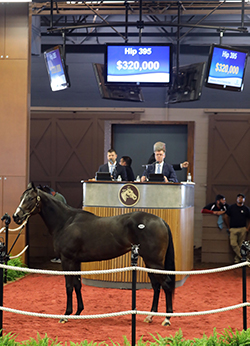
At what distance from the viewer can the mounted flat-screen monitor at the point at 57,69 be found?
7992 mm

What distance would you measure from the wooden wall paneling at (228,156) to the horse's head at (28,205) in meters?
6.82

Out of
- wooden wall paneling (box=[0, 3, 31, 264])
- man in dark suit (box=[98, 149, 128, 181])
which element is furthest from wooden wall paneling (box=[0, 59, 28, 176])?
man in dark suit (box=[98, 149, 128, 181])

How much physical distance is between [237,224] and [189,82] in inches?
117

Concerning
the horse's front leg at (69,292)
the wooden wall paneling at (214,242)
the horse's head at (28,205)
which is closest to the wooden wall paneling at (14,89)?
the horse's head at (28,205)

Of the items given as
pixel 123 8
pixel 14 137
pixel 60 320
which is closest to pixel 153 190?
pixel 60 320

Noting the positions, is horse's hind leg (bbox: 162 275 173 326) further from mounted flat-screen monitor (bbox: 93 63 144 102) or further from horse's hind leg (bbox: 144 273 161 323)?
mounted flat-screen monitor (bbox: 93 63 144 102)

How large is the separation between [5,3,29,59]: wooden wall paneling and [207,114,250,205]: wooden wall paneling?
5.11 metres

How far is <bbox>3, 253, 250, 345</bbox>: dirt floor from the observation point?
4445mm

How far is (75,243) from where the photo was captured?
16.3ft

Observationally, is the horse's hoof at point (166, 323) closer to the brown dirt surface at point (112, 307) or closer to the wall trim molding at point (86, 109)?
the brown dirt surface at point (112, 307)

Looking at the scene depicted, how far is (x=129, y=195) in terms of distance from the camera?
21.0 ft

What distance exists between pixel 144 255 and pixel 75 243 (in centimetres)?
76

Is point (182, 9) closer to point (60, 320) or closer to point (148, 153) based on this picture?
point (148, 153)

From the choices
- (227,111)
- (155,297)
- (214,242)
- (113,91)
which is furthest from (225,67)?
(155,297)
